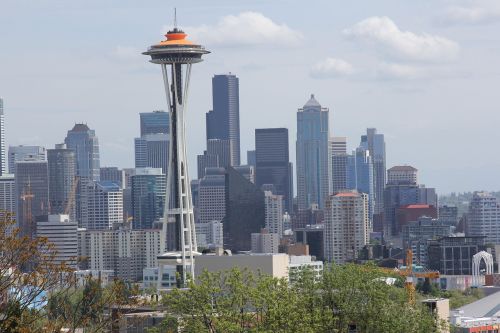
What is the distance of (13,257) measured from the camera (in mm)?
30609

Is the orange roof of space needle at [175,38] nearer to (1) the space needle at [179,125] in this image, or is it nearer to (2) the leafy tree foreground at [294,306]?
(1) the space needle at [179,125]

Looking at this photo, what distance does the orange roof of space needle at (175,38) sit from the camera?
403 feet

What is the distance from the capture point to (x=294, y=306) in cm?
4778

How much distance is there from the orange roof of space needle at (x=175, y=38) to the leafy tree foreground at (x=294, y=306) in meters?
64.5

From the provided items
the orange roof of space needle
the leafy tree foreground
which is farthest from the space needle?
the leafy tree foreground

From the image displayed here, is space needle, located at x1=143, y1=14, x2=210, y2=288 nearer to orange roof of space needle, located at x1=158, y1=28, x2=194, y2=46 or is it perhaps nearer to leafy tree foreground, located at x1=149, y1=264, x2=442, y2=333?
orange roof of space needle, located at x1=158, y1=28, x2=194, y2=46

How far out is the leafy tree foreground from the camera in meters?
47.8

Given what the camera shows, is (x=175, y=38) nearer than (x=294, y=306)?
No

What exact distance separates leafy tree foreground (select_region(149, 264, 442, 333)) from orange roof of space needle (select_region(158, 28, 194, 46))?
64464mm

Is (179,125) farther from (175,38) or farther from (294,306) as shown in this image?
(294,306)

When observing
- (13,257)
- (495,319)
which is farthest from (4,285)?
(495,319)

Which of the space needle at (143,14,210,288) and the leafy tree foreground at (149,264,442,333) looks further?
the space needle at (143,14,210,288)

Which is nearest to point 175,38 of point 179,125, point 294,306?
point 179,125

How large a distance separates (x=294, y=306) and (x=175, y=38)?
78494 millimetres
